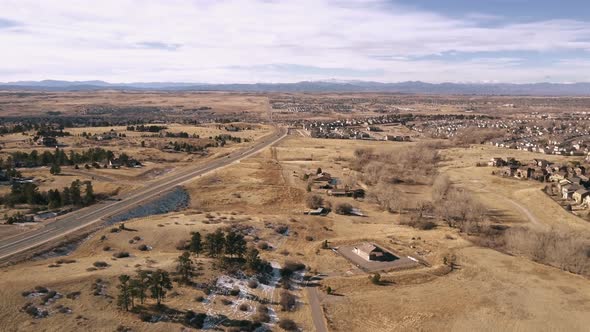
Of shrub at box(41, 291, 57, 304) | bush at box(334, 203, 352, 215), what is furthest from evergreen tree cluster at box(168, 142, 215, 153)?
shrub at box(41, 291, 57, 304)

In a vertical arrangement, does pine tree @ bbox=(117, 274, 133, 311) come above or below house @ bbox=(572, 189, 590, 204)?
below

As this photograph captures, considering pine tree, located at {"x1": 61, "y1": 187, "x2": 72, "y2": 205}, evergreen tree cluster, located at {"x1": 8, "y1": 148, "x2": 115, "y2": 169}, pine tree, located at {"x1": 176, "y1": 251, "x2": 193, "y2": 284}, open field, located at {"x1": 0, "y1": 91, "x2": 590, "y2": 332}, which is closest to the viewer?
open field, located at {"x1": 0, "y1": 91, "x2": 590, "y2": 332}

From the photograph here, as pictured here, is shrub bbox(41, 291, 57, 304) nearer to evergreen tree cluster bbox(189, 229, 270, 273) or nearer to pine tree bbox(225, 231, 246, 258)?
evergreen tree cluster bbox(189, 229, 270, 273)

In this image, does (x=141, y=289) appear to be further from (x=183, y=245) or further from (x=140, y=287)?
(x=183, y=245)

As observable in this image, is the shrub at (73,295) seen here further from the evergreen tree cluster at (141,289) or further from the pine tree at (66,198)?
the pine tree at (66,198)

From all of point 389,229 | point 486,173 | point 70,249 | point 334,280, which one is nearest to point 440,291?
point 334,280
